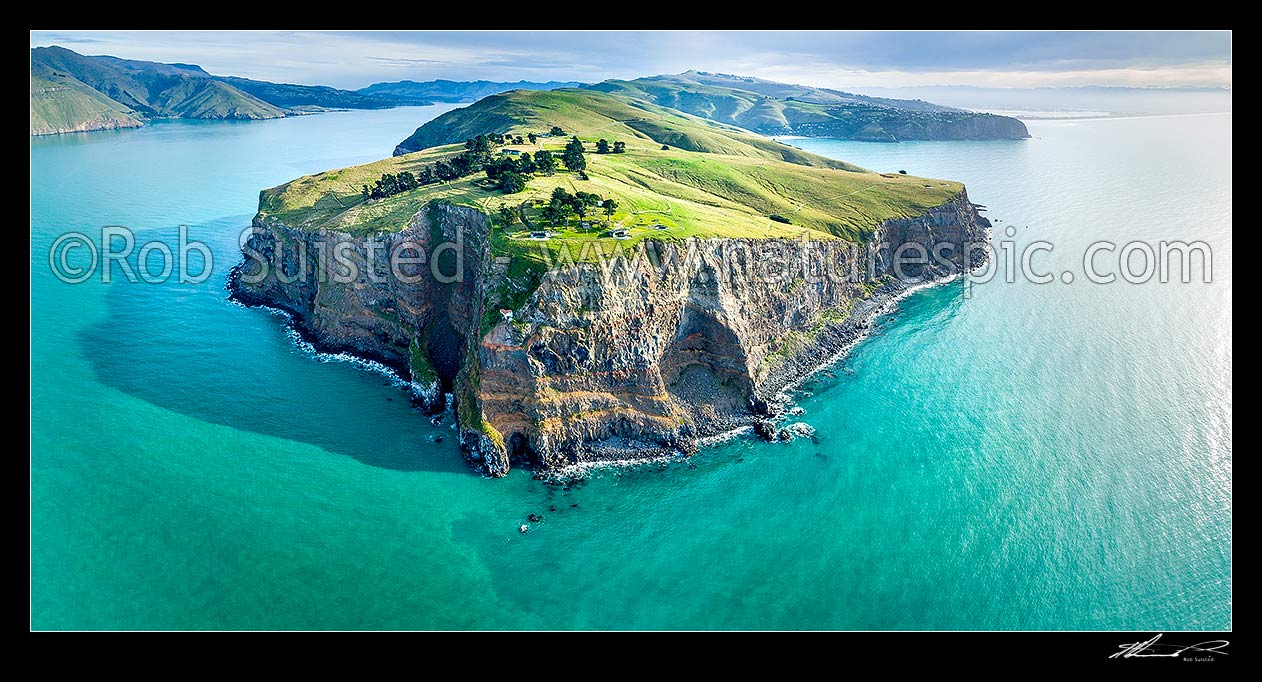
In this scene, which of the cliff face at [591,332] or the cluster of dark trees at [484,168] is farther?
the cluster of dark trees at [484,168]

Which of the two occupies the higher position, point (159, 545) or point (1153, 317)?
point (1153, 317)

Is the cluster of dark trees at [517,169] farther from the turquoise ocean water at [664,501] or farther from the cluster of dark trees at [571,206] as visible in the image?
the turquoise ocean water at [664,501]

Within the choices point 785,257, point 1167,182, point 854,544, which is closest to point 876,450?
point 854,544

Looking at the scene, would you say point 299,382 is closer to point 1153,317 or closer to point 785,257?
point 785,257

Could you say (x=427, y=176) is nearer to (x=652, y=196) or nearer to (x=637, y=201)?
(x=637, y=201)
